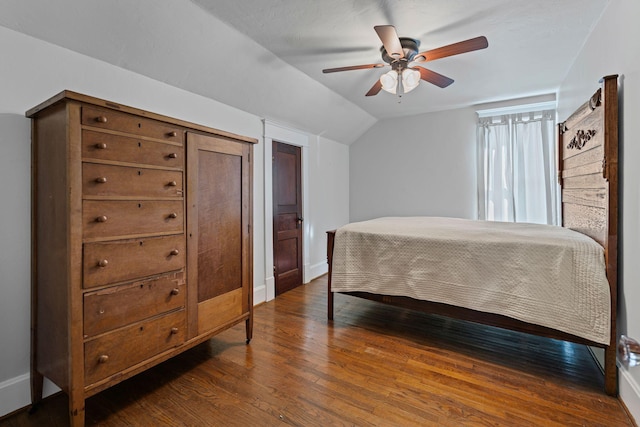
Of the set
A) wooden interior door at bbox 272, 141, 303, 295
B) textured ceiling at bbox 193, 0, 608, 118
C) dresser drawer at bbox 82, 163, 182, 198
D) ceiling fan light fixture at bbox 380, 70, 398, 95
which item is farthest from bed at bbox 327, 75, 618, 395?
dresser drawer at bbox 82, 163, 182, 198

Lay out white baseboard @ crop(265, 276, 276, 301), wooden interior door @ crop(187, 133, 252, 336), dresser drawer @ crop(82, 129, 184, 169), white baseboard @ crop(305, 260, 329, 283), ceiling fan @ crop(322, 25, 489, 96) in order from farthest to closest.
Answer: white baseboard @ crop(305, 260, 329, 283)
white baseboard @ crop(265, 276, 276, 301)
ceiling fan @ crop(322, 25, 489, 96)
wooden interior door @ crop(187, 133, 252, 336)
dresser drawer @ crop(82, 129, 184, 169)

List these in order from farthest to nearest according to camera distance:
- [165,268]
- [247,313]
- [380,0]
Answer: [247,313] < [380,0] < [165,268]

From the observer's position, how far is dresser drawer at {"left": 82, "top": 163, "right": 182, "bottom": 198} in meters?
1.46

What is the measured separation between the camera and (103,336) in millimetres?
1521

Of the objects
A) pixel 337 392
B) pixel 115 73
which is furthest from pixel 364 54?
pixel 337 392

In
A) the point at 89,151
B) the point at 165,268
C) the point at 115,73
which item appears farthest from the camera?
the point at 115,73

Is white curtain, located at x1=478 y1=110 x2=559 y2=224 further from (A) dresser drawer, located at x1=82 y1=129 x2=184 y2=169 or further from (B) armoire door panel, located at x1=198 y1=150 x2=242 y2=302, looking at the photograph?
(A) dresser drawer, located at x1=82 y1=129 x2=184 y2=169

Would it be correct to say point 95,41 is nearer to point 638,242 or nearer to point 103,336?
point 103,336

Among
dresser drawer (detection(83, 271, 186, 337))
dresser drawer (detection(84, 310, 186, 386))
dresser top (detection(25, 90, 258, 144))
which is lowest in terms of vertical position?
dresser drawer (detection(84, 310, 186, 386))

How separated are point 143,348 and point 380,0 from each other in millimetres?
2589

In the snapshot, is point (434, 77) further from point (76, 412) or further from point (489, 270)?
point (76, 412)

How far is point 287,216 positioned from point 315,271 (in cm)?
108

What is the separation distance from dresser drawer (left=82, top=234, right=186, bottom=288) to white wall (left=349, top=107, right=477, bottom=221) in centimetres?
375

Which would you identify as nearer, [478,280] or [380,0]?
[380,0]
